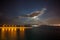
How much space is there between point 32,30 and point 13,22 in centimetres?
201

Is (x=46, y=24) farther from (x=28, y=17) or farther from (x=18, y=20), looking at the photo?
(x=18, y=20)

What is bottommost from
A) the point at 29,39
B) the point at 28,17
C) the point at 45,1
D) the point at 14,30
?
the point at 29,39

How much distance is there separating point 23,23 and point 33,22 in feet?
1.60

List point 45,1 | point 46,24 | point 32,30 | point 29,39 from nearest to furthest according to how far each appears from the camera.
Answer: point 29,39 < point 45,1 < point 46,24 < point 32,30

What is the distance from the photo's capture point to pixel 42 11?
6.20m

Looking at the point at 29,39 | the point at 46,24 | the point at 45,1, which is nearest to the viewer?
the point at 29,39

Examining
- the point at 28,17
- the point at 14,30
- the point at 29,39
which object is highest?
the point at 28,17

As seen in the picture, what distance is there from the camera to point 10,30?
811 cm

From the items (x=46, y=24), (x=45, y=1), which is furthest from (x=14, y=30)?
(x=45, y=1)

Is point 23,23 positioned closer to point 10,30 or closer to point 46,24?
point 46,24

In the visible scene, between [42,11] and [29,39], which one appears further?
[42,11]

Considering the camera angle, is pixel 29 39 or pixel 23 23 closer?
pixel 29 39

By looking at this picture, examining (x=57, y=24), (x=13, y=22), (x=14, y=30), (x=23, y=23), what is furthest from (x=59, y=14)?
(x=14, y=30)

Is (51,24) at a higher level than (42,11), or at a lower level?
lower
